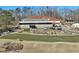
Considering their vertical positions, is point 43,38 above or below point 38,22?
below

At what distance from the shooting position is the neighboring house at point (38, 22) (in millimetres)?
1862

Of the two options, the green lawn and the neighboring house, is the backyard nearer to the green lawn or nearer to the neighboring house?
the green lawn

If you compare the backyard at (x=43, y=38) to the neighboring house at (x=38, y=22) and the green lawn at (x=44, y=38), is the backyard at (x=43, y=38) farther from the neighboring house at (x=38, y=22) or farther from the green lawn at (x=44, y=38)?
the neighboring house at (x=38, y=22)

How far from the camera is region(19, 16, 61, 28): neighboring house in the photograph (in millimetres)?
1862

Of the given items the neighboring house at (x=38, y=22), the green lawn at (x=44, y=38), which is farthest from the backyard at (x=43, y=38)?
the neighboring house at (x=38, y=22)

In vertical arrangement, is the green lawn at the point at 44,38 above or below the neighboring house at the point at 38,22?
below

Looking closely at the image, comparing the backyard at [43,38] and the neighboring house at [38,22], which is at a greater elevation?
the neighboring house at [38,22]

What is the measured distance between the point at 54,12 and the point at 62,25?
0.16m

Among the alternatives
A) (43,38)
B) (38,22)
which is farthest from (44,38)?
(38,22)

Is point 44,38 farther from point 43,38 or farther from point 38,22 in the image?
point 38,22

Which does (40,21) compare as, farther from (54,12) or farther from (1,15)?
(1,15)

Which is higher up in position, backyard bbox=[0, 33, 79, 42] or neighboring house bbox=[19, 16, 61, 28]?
neighboring house bbox=[19, 16, 61, 28]

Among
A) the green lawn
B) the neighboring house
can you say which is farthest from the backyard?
the neighboring house

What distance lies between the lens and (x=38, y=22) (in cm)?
187
